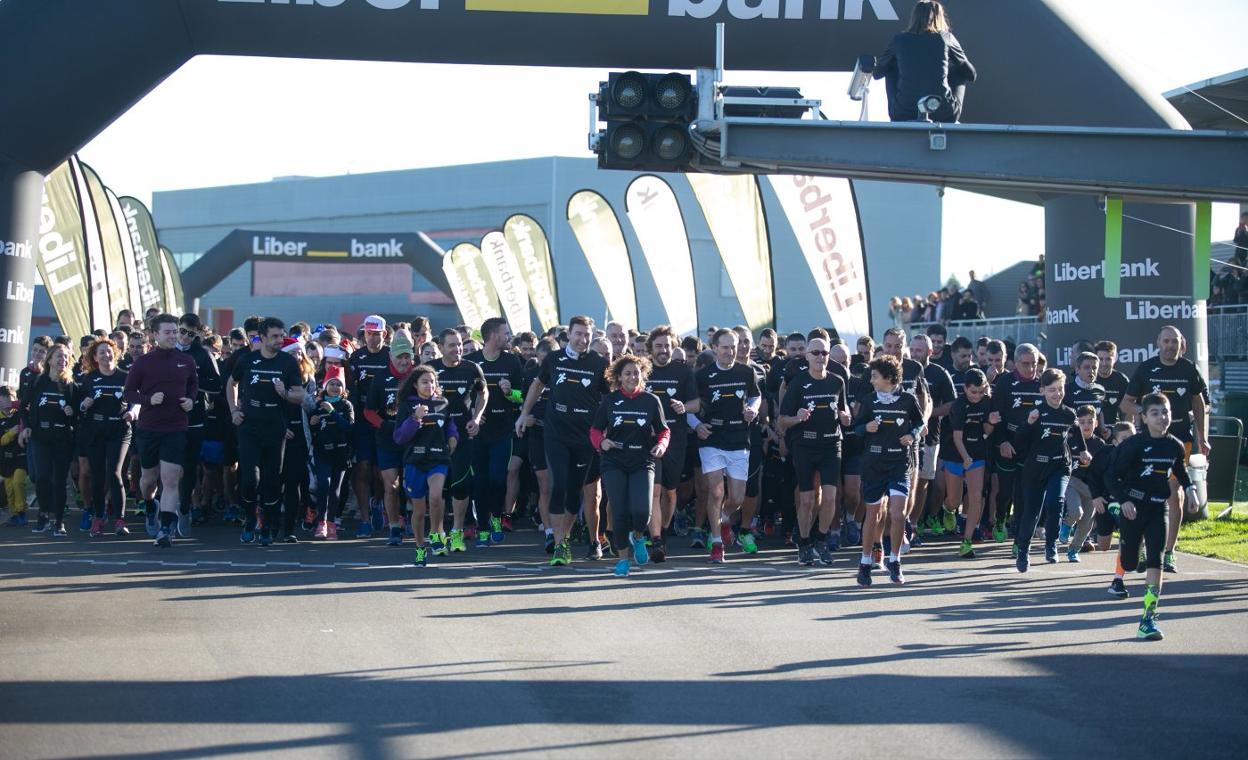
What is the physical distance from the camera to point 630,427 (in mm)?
11055

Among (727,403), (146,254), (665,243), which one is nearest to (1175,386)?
(727,403)

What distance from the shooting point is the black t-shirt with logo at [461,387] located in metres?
11.9

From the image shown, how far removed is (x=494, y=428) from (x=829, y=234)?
6778 millimetres

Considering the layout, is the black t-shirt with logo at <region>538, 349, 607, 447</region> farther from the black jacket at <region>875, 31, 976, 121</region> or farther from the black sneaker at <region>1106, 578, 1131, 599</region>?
the black sneaker at <region>1106, 578, 1131, 599</region>

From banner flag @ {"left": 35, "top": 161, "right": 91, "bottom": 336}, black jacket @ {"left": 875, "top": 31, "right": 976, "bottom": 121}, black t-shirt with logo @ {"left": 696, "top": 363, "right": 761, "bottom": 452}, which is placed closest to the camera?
black jacket @ {"left": 875, "top": 31, "right": 976, "bottom": 121}

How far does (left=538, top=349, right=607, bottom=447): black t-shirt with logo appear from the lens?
1177cm

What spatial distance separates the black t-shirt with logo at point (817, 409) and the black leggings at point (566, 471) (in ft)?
5.82

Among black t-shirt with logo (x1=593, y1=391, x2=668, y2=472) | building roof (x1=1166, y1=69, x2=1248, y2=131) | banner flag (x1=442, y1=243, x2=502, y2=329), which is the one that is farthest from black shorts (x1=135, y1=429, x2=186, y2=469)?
banner flag (x1=442, y1=243, x2=502, y2=329)

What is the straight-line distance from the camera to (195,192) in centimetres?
6969

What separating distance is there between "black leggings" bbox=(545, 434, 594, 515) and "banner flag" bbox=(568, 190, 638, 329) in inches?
554

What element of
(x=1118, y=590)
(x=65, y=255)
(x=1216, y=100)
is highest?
(x=1216, y=100)

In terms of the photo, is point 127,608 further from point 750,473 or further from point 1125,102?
point 1125,102

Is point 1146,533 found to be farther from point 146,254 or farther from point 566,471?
point 146,254

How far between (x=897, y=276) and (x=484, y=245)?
26327 mm
